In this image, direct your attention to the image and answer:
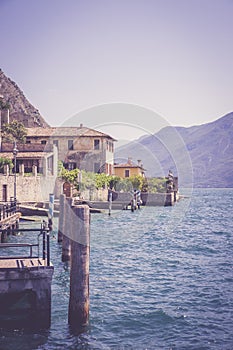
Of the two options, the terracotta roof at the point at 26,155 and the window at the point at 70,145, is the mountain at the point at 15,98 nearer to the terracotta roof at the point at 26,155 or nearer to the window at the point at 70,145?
the window at the point at 70,145

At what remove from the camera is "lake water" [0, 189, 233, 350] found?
1102 cm

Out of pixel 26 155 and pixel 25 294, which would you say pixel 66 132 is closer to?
pixel 26 155

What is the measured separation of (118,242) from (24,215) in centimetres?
1155

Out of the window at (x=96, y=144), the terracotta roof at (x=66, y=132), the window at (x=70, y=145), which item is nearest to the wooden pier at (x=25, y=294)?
the window at (x=96, y=144)

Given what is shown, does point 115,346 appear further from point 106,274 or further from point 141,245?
point 141,245

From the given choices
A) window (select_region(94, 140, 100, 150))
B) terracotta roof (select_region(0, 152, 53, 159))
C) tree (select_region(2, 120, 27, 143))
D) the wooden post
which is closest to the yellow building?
window (select_region(94, 140, 100, 150))

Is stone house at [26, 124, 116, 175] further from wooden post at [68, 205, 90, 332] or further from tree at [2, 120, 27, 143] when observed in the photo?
wooden post at [68, 205, 90, 332]

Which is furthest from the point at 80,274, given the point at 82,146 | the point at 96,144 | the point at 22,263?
the point at 82,146

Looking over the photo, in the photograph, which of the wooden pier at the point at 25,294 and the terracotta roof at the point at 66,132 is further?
the terracotta roof at the point at 66,132

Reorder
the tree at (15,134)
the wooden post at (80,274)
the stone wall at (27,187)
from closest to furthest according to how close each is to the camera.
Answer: the wooden post at (80,274) < the stone wall at (27,187) < the tree at (15,134)

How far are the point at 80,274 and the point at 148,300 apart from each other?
414cm

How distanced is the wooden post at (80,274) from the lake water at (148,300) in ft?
1.23

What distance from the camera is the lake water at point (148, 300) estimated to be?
11016mm

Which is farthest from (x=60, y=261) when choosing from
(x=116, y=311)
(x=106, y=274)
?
(x=116, y=311)
